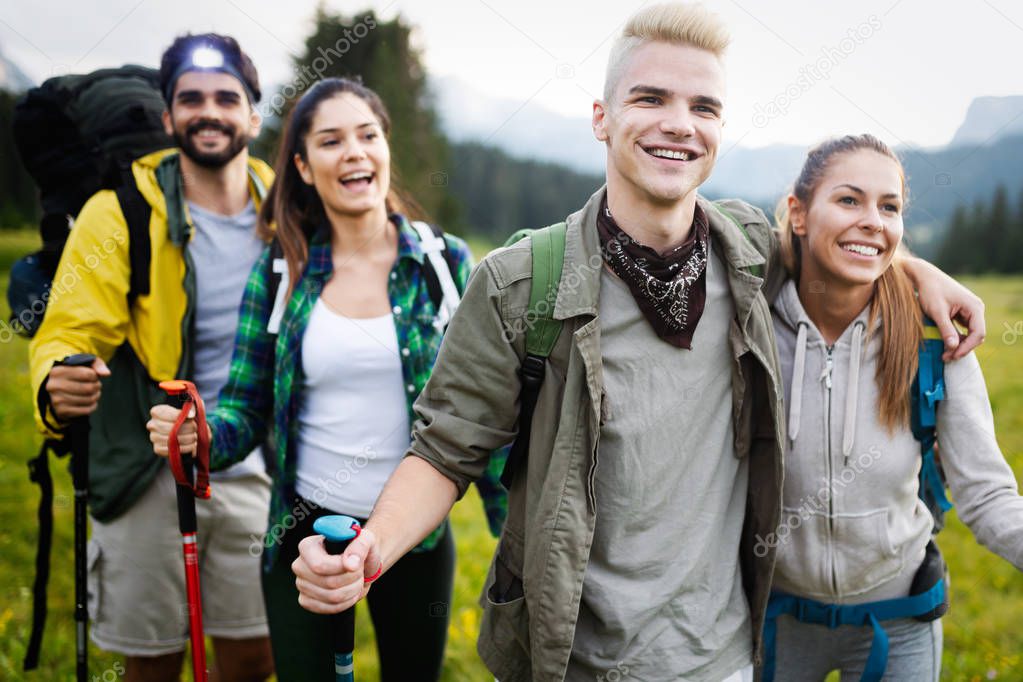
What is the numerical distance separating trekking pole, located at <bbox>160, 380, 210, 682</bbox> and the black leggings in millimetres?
335

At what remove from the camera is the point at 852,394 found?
2.67m

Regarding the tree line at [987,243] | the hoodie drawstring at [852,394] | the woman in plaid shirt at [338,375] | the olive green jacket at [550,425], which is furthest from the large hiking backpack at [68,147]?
the tree line at [987,243]

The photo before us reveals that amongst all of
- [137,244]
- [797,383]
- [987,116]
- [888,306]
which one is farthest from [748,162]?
[137,244]

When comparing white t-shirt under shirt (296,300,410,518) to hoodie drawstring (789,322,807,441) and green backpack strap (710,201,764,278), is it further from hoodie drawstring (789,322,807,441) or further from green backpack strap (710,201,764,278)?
hoodie drawstring (789,322,807,441)

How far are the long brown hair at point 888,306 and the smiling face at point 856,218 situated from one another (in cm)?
4

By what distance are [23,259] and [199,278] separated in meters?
1.02

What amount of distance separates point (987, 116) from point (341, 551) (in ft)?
11.1

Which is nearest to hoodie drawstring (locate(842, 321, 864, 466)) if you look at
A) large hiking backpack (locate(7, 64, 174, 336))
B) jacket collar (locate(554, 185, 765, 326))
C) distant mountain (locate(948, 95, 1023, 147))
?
jacket collar (locate(554, 185, 765, 326))

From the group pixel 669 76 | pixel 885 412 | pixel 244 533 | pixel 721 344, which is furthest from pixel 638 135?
pixel 244 533

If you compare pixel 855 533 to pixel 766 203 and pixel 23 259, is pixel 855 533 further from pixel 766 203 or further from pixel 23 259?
pixel 23 259

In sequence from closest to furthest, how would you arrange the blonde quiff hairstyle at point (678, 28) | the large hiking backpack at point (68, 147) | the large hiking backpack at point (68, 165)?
the blonde quiff hairstyle at point (678, 28), the large hiking backpack at point (68, 165), the large hiking backpack at point (68, 147)

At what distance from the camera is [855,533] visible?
2.69 m

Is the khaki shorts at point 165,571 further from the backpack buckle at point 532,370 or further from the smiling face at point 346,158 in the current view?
the backpack buckle at point 532,370

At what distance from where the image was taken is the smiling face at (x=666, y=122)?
2.36 m
